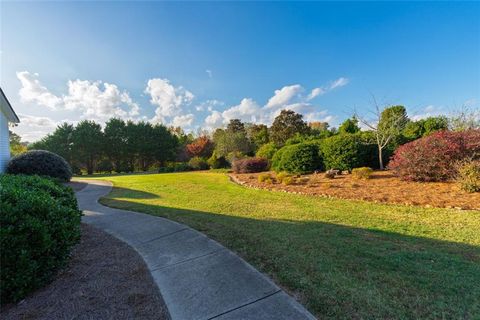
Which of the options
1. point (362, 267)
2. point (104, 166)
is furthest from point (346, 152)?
point (104, 166)

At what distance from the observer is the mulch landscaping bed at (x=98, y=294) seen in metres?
2.39

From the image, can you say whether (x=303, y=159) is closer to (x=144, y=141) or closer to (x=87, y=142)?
(x=144, y=141)

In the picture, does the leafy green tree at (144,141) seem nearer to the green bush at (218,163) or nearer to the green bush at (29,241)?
the green bush at (218,163)

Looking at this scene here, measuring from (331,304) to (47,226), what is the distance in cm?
328

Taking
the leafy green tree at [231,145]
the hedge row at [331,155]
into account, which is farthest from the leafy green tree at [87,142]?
the hedge row at [331,155]

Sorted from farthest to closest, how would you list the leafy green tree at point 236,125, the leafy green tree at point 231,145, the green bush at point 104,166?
→ the leafy green tree at point 236,125 < the green bush at point 104,166 < the leafy green tree at point 231,145

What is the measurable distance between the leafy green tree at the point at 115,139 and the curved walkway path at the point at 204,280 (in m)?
30.5

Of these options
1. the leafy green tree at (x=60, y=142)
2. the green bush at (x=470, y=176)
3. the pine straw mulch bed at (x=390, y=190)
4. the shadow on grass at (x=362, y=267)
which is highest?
the leafy green tree at (x=60, y=142)

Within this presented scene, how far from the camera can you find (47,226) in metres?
2.84

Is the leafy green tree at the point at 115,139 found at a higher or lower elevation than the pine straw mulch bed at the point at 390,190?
higher

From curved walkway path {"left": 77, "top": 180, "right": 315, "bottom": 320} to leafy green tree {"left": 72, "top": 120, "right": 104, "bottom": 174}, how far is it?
101 feet

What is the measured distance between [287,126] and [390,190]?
21.8 m

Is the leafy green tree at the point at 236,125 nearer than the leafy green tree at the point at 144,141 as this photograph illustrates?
No

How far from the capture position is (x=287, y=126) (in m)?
28.8
